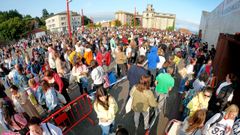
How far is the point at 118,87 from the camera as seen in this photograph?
6965 mm

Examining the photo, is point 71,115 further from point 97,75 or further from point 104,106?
point 104,106

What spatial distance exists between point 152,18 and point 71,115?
96553 millimetres

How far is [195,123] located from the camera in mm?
2697

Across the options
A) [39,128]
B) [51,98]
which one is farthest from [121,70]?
[39,128]

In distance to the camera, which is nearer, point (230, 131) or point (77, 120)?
point (230, 131)

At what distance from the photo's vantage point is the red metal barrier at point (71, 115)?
3.97 m

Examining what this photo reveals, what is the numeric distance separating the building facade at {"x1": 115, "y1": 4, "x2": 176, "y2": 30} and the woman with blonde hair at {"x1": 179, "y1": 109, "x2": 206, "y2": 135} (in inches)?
3110

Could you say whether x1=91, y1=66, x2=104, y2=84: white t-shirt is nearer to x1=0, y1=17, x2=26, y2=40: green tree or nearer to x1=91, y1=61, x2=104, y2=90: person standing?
x1=91, y1=61, x2=104, y2=90: person standing

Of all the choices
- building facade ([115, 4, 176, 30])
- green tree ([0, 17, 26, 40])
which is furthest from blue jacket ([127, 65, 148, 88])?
building facade ([115, 4, 176, 30])

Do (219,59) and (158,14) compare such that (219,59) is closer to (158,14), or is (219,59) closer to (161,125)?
(161,125)

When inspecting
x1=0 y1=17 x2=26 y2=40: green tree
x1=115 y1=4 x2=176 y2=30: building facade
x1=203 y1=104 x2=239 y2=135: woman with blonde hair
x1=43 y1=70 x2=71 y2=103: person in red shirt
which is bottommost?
x1=203 y1=104 x2=239 y2=135: woman with blonde hair

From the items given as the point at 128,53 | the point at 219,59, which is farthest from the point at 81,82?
the point at 219,59

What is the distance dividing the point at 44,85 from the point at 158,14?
392 feet

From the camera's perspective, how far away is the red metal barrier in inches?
156
